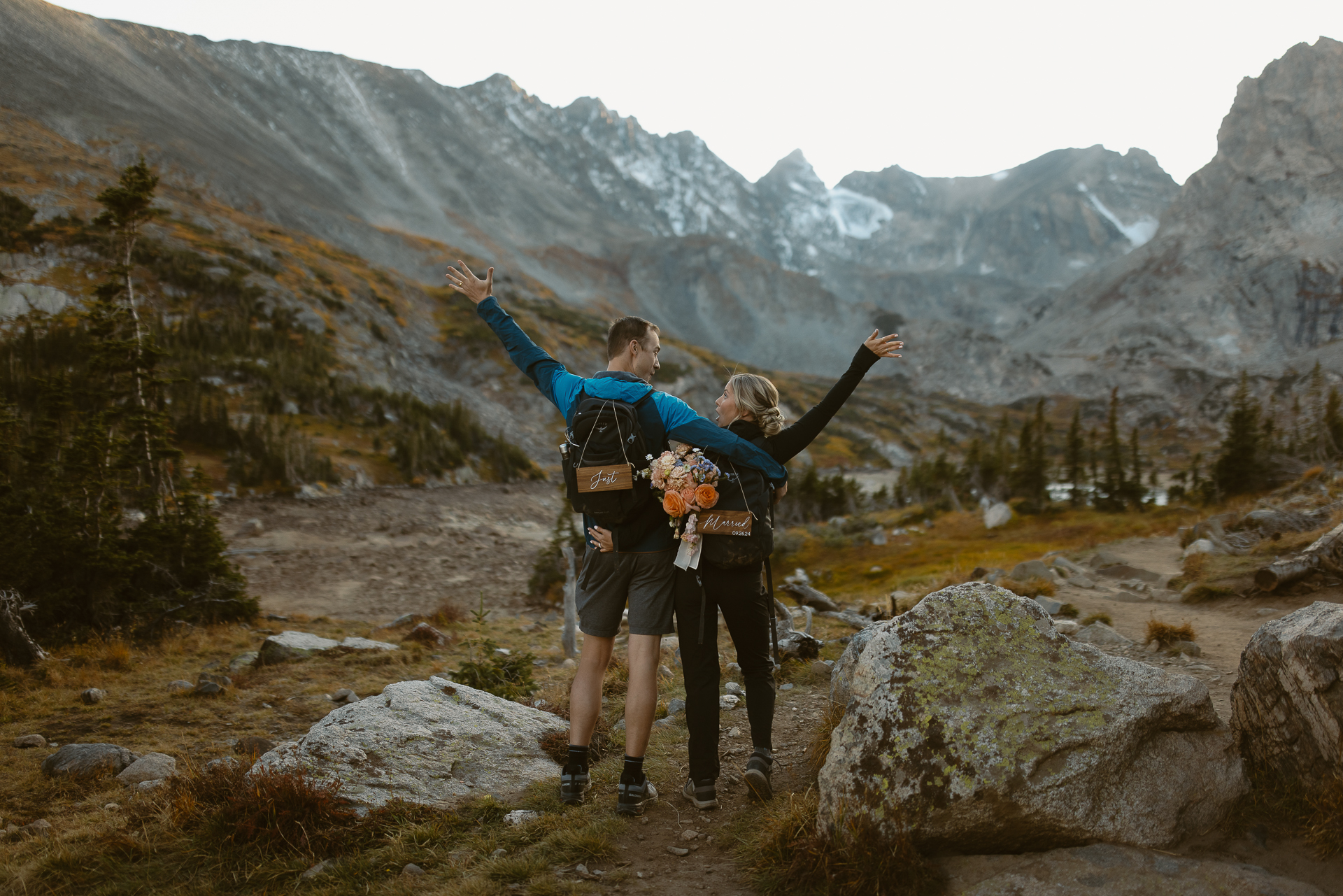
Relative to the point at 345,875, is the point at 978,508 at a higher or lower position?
lower

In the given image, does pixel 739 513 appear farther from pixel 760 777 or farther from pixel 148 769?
pixel 148 769

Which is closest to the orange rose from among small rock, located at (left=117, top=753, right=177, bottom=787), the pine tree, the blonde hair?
the blonde hair

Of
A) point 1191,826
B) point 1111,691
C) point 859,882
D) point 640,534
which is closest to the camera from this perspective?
point 859,882

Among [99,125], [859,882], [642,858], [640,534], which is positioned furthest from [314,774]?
[99,125]

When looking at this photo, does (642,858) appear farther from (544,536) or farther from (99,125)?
(99,125)

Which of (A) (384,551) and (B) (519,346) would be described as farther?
(A) (384,551)

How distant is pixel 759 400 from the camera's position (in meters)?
4.77

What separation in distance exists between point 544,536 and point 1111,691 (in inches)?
1246

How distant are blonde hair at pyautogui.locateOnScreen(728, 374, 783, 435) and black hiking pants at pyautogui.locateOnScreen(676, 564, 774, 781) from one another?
0.95 metres

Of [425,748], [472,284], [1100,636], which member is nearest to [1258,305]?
[1100,636]

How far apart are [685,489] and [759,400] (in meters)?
0.90

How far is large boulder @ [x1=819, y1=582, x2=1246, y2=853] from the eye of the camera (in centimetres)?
346

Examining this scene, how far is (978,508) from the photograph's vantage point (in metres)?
42.1

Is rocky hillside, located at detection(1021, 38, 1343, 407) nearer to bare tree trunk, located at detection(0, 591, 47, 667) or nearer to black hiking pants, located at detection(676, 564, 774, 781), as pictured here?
black hiking pants, located at detection(676, 564, 774, 781)
